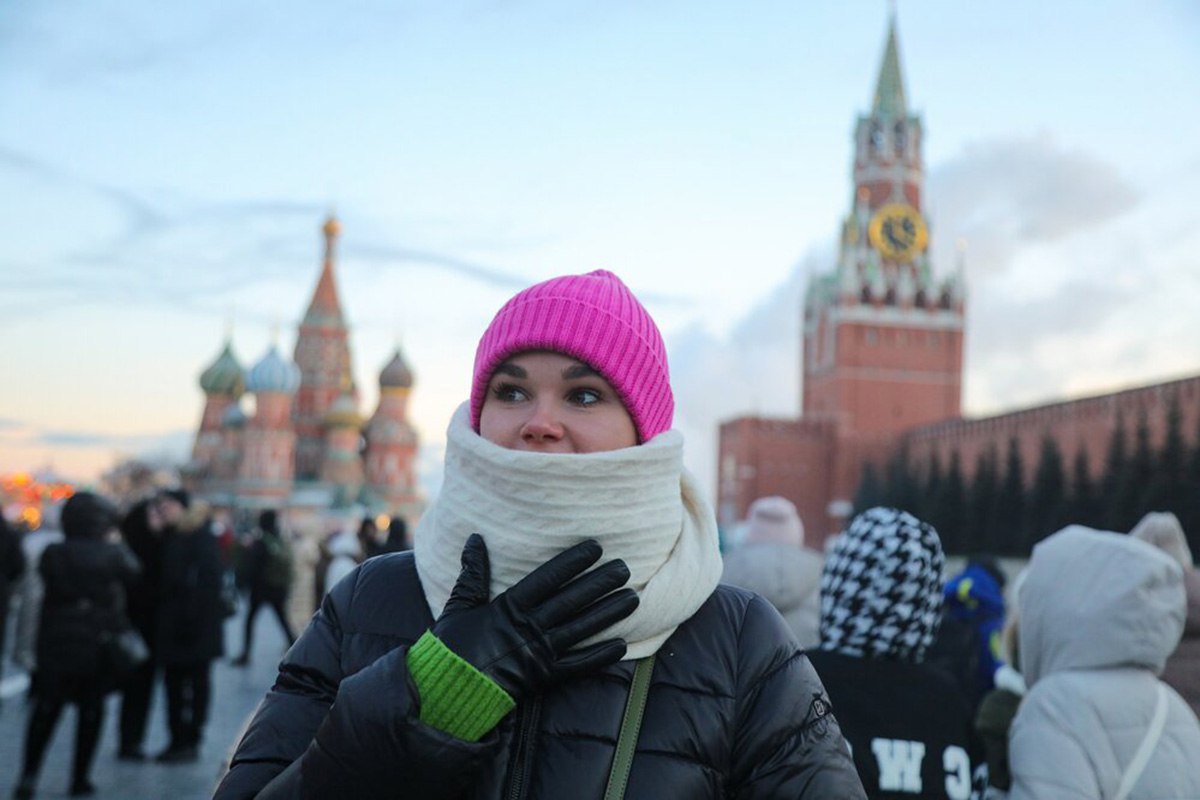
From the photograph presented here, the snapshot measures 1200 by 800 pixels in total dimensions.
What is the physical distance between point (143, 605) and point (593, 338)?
5.85m

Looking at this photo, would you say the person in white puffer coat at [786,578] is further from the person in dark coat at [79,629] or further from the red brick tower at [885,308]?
the red brick tower at [885,308]

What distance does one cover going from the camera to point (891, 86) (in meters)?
60.3

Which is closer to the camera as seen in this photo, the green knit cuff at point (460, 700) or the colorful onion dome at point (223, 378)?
the green knit cuff at point (460, 700)

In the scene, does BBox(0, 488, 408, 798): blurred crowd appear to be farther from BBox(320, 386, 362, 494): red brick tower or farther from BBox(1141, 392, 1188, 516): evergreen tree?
BBox(320, 386, 362, 494): red brick tower

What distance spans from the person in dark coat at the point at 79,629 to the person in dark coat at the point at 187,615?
2.80 ft

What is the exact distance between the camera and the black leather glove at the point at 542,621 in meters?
1.37

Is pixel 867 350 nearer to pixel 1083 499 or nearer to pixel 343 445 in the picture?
pixel 343 445

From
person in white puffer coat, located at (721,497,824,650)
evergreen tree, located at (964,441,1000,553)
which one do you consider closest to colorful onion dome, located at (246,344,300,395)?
evergreen tree, located at (964,441,1000,553)

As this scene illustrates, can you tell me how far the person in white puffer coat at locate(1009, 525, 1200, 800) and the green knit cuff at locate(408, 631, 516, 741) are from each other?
4.46 feet

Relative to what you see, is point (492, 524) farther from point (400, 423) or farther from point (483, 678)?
point (400, 423)

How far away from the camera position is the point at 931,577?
100.0 inches

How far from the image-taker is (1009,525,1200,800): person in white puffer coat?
7.68 feet

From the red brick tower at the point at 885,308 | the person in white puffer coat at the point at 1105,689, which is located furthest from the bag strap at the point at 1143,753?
the red brick tower at the point at 885,308

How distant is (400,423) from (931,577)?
4748cm
